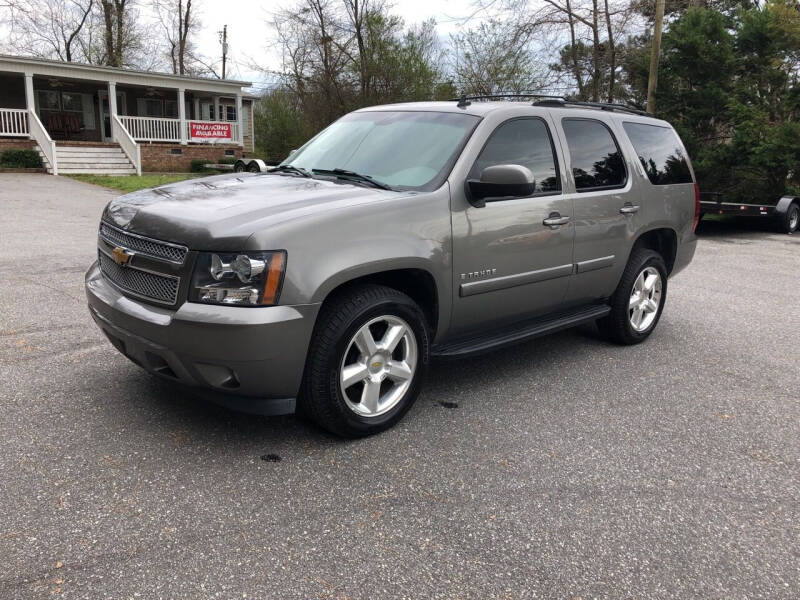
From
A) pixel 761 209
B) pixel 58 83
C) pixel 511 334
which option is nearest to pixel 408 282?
pixel 511 334

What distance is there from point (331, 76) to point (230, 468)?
29704 millimetres

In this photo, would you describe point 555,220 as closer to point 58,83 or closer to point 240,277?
point 240,277

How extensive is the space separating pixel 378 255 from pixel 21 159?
23395mm

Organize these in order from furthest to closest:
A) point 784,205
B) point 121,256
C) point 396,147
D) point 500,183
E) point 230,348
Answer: point 784,205, point 396,147, point 500,183, point 121,256, point 230,348

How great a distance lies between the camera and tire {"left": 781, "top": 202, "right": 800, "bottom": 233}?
1388 centimetres

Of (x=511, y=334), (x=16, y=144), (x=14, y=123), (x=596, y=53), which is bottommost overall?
(x=511, y=334)

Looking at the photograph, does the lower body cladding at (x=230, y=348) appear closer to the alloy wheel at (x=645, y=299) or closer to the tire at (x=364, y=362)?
the tire at (x=364, y=362)

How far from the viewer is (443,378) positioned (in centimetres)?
459

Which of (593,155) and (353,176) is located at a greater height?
(593,155)

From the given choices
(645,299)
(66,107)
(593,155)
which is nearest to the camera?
(593,155)

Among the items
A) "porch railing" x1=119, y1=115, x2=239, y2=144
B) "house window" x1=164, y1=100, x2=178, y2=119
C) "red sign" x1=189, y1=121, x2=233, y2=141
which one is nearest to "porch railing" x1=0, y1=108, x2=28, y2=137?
"porch railing" x1=119, y1=115, x2=239, y2=144

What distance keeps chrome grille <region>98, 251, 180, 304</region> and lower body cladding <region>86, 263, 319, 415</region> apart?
0.06 meters

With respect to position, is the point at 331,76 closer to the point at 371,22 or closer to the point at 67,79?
the point at 371,22

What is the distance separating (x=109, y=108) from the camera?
28047 mm
